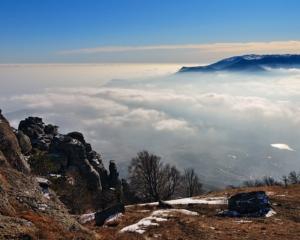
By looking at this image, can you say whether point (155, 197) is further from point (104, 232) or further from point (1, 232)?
point (1, 232)

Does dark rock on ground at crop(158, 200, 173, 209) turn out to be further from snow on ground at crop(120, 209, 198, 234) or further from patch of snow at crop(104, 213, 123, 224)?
patch of snow at crop(104, 213, 123, 224)

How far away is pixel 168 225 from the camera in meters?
33.5

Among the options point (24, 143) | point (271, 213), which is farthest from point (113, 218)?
point (24, 143)

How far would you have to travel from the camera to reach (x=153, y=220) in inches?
1374

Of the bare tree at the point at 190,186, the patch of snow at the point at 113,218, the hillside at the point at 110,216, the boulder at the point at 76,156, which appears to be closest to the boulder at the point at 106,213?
the patch of snow at the point at 113,218

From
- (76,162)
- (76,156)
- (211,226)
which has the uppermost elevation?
(211,226)

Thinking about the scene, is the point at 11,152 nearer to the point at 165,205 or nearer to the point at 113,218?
the point at 113,218

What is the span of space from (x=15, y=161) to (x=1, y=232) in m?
23.9

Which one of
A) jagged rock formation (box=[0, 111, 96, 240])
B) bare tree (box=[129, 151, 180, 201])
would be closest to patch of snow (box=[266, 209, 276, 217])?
jagged rock formation (box=[0, 111, 96, 240])

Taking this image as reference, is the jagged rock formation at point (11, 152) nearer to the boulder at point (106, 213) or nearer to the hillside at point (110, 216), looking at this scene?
the hillside at point (110, 216)

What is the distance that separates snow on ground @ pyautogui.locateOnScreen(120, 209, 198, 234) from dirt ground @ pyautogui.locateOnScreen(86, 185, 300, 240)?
1.66 ft

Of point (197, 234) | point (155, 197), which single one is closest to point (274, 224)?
point (197, 234)

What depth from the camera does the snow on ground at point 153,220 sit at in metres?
31.5

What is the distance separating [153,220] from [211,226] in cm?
495
